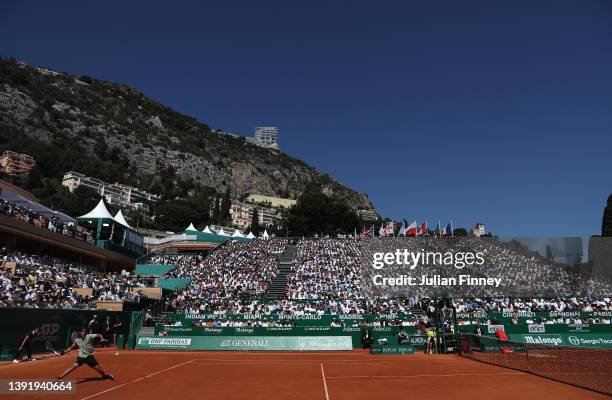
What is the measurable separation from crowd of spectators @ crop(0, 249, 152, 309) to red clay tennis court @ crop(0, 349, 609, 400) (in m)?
5.84

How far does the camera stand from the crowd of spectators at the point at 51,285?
2773cm

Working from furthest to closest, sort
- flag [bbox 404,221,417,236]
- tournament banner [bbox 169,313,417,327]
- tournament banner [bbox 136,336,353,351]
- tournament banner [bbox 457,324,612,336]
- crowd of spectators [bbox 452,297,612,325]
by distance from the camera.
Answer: flag [bbox 404,221,417,236], crowd of spectators [bbox 452,297,612,325], tournament banner [bbox 169,313,417,327], tournament banner [bbox 457,324,612,336], tournament banner [bbox 136,336,353,351]

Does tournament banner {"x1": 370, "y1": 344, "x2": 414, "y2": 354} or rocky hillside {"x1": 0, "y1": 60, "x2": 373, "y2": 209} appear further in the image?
rocky hillside {"x1": 0, "y1": 60, "x2": 373, "y2": 209}

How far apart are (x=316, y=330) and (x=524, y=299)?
58.8ft

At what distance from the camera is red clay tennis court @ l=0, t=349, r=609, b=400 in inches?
523

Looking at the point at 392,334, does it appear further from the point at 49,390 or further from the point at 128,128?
the point at 128,128

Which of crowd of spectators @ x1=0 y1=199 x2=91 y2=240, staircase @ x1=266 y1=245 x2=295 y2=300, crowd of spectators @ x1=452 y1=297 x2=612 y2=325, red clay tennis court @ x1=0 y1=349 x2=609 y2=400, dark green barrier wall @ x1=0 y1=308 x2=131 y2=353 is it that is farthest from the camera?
staircase @ x1=266 y1=245 x2=295 y2=300

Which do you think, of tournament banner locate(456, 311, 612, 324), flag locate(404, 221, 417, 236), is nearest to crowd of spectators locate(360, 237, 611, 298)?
tournament banner locate(456, 311, 612, 324)

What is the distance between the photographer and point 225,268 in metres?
49.4

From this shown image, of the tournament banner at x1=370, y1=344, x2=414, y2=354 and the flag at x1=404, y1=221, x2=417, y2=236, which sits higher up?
the flag at x1=404, y1=221, x2=417, y2=236

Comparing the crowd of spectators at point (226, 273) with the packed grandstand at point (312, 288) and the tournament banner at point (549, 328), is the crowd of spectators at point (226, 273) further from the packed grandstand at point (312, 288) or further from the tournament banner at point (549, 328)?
the tournament banner at point (549, 328)

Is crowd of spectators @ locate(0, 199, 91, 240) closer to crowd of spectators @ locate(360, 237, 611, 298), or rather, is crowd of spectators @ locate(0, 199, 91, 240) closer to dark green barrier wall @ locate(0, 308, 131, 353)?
dark green barrier wall @ locate(0, 308, 131, 353)

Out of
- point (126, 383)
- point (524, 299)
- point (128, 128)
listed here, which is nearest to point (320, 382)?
point (126, 383)

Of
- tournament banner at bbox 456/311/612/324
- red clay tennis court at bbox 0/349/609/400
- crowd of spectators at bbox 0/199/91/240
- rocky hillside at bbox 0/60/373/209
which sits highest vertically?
rocky hillside at bbox 0/60/373/209
